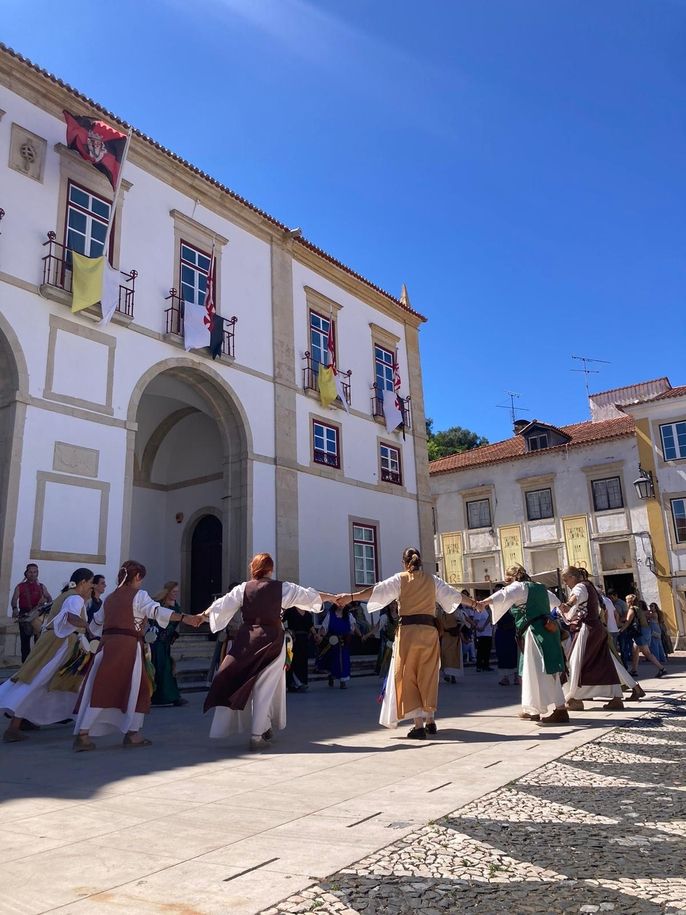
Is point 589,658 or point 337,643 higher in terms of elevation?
point 337,643

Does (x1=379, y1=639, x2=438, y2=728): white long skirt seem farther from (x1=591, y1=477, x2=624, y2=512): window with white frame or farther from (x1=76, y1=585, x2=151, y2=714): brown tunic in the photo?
(x1=591, y1=477, x2=624, y2=512): window with white frame

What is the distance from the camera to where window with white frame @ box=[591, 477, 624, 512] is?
30.1m

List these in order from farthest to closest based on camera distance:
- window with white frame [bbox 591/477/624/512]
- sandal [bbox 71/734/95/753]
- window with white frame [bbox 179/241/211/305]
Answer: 1. window with white frame [bbox 591/477/624/512]
2. window with white frame [bbox 179/241/211/305]
3. sandal [bbox 71/734/95/753]

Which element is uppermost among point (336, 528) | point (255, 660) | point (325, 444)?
point (325, 444)

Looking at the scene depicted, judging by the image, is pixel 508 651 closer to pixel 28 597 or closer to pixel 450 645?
pixel 450 645

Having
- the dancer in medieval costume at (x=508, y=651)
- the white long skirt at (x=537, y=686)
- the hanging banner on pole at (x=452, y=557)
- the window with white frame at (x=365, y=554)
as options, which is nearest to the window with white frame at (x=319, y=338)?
the window with white frame at (x=365, y=554)

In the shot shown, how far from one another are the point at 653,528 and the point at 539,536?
16.2 feet

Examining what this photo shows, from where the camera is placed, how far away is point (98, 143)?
14.3 metres

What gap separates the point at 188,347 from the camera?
51.9 feet

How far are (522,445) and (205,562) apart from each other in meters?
19.9

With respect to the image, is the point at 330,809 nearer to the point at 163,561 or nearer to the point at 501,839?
the point at 501,839

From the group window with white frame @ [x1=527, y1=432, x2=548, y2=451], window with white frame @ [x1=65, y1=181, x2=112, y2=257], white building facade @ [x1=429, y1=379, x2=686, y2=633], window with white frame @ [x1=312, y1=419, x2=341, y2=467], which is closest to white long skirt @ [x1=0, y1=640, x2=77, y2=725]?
window with white frame @ [x1=65, y1=181, x2=112, y2=257]

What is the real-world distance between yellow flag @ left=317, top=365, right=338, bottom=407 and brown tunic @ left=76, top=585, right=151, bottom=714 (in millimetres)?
13411

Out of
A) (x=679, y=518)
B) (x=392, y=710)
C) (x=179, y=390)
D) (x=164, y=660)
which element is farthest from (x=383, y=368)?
(x=392, y=710)
